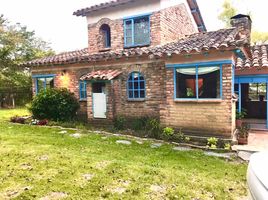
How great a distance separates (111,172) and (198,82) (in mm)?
4988

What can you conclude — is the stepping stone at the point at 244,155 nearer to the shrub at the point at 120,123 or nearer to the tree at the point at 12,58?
the shrub at the point at 120,123

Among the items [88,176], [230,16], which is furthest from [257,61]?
[230,16]

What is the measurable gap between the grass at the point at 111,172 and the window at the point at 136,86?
3.31 metres

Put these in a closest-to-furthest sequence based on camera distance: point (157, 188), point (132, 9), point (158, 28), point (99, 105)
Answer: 1. point (157, 188)
2. point (99, 105)
3. point (158, 28)
4. point (132, 9)

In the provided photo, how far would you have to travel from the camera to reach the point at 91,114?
1115 centimetres

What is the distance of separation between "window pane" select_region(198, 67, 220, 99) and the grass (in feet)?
7.97

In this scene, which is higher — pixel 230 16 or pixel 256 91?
pixel 230 16

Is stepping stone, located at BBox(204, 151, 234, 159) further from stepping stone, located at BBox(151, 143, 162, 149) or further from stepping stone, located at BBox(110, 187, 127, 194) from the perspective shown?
stepping stone, located at BBox(110, 187, 127, 194)

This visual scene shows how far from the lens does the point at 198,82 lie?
871 centimetres

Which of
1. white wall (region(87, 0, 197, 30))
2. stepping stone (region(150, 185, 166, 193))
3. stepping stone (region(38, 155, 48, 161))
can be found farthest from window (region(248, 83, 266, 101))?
stepping stone (region(38, 155, 48, 161))

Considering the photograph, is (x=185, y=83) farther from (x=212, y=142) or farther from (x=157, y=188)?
(x=157, y=188)

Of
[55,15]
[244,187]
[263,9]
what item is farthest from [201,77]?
[55,15]

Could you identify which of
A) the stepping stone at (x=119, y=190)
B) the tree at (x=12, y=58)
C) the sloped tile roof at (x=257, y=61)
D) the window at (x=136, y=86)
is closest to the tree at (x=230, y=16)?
the sloped tile roof at (x=257, y=61)

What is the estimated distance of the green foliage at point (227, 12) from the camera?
2814 cm
